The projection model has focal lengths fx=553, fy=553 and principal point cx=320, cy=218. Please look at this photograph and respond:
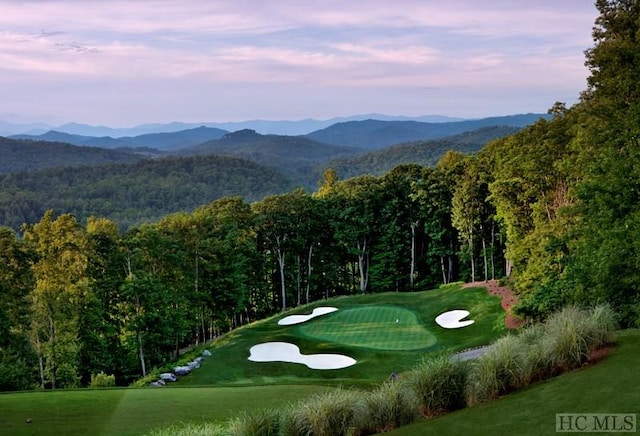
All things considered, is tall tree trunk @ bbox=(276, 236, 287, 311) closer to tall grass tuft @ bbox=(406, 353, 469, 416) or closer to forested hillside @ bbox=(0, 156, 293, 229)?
tall grass tuft @ bbox=(406, 353, 469, 416)

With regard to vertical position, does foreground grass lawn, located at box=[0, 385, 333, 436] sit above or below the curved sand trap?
above

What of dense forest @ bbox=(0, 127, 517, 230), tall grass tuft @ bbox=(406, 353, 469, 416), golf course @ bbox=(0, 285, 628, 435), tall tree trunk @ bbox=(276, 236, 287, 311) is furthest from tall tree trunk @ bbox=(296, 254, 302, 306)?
dense forest @ bbox=(0, 127, 517, 230)

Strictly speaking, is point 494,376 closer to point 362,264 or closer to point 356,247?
point 356,247

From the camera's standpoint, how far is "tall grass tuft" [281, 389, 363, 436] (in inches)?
303

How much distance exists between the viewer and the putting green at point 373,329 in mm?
26900

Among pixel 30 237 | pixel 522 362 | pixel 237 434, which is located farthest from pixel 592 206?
pixel 30 237

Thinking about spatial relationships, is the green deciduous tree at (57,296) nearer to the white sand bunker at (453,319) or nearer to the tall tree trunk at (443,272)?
the white sand bunker at (453,319)

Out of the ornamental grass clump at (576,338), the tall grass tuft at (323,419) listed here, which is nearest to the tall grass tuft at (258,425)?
the tall grass tuft at (323,419)

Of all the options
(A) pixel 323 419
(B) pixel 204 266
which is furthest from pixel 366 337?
(A) pixel 323 419

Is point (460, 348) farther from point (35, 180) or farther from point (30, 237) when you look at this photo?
point (35, 180)

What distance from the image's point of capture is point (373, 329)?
2944cm

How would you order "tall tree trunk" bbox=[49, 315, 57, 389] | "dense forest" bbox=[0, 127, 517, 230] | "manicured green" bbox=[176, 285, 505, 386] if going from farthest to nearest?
"dense forest" bbox=[0, 127, 517, 230] < "tall tree trunk" bbox=[49, 315, 57, 389] < "manicured green" bbox=[176, 285, 505, 386]

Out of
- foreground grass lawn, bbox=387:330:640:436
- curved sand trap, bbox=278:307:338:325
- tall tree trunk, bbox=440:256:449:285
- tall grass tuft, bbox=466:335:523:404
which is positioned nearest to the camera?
foreground grass lawn, bbox=387:330:640:436

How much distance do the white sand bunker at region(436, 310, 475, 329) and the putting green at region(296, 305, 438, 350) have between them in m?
1.13
